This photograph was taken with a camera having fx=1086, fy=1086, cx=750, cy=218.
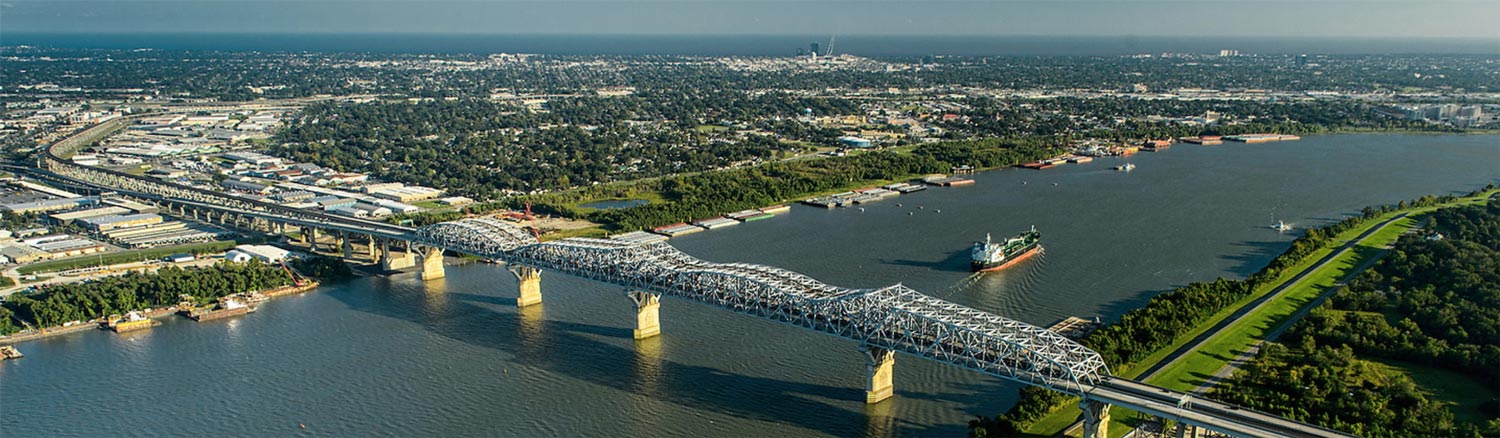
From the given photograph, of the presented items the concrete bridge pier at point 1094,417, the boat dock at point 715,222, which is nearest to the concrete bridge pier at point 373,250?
the boat dock at point 715,222

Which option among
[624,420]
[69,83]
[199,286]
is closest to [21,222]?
[199,286]

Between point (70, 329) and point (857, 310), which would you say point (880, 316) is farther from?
point (70, 329)

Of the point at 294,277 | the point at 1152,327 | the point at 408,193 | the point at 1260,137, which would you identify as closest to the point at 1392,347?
the point at 1152,327

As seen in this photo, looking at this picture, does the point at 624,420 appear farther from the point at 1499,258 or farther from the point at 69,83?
the point at 69,83

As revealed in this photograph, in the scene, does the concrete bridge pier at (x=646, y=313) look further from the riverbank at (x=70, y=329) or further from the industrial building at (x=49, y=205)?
the industrial building at (x=49, y=205)

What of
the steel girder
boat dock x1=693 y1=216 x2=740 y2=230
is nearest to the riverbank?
the steel girder

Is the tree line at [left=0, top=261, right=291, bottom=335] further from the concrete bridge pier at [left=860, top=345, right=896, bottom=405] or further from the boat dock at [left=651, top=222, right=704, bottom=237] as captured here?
the concrete bridge pier at [left=860, top=345, right=896, bottom=405]
